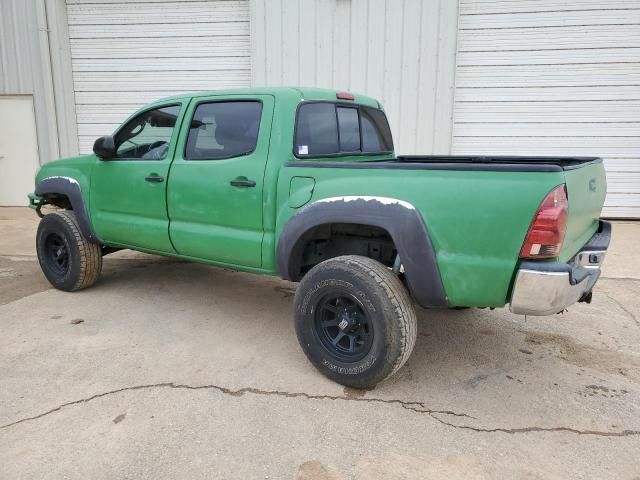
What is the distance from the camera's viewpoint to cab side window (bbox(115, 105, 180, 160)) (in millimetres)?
4219

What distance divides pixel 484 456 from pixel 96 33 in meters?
9.92

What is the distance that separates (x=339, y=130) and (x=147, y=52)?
6.93 metres

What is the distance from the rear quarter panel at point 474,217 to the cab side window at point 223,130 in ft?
3.96

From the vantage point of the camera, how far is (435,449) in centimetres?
255

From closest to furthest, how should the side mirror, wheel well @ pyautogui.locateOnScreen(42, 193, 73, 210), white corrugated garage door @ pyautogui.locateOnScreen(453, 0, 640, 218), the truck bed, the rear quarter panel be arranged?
the rear quarter panel
the truck bed
the side mirror
wheel well @ pyautogui.locateOnScreen(42, 193, 73, 210)
white corrugated garage door @ pyautogui.locateOnScreen(453, 0, 640, 218)

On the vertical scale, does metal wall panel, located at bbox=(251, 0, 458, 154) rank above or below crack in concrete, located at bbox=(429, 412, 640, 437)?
above

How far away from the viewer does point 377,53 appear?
8727 mm

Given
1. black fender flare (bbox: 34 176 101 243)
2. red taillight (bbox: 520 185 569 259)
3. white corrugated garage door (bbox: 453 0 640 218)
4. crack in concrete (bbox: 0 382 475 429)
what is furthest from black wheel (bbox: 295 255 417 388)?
white corrugated garage door (bbox: 453 0 640 218)

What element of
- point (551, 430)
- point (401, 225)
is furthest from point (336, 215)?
point (551, 430)

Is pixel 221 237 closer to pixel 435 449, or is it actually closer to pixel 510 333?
pixel 435 449

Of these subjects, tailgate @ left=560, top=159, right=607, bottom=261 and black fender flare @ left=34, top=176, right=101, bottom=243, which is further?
black fender flare @ left=34, top=176, right=101, bottom=243

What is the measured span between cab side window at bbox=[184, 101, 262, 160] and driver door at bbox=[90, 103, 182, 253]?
21 cm

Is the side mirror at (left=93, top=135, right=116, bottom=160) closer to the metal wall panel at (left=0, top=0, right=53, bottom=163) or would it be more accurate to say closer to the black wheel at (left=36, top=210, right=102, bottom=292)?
the black wheel at (left=36, top=210, right=102, bottom=292)

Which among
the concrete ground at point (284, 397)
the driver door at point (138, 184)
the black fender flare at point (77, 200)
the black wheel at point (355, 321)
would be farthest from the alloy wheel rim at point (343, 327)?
the black fender flare at point (77, 200)
